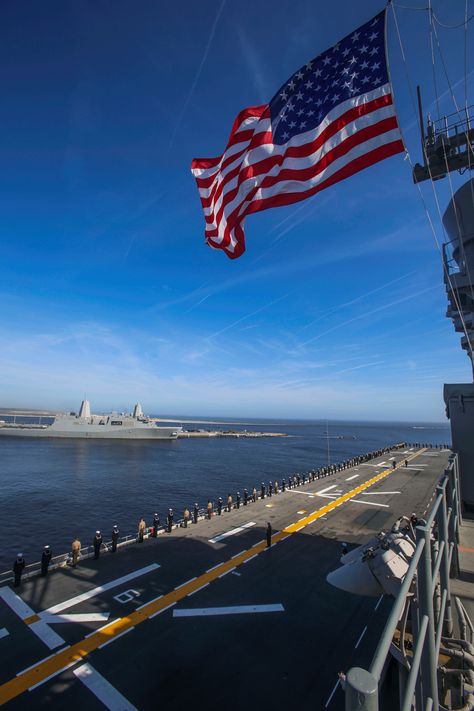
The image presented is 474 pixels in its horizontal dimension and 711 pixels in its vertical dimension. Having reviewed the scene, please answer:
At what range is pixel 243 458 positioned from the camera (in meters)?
70.2

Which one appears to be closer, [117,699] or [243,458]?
[117,699]

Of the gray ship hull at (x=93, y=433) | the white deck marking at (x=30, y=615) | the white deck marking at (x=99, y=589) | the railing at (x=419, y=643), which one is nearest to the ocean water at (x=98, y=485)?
the white deck marking at (x=30, y=615)

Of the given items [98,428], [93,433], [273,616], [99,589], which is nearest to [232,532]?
[99,589]

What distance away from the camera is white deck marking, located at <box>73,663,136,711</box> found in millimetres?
7785

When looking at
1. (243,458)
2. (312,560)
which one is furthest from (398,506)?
(243,458)

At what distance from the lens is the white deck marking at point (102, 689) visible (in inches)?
307

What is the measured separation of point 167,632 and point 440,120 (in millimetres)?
16660

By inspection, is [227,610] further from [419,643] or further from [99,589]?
[419,643]

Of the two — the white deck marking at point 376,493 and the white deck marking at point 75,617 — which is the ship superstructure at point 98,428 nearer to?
the white deck marking at point 376,493

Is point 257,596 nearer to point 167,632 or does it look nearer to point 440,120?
point 167,632

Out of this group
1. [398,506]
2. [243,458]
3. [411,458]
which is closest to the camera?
[398,506]

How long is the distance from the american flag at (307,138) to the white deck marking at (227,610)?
Result: 37.7 ft

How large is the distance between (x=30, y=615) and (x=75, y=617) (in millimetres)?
1486

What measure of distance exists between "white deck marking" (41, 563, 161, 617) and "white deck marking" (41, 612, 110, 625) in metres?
0.28
